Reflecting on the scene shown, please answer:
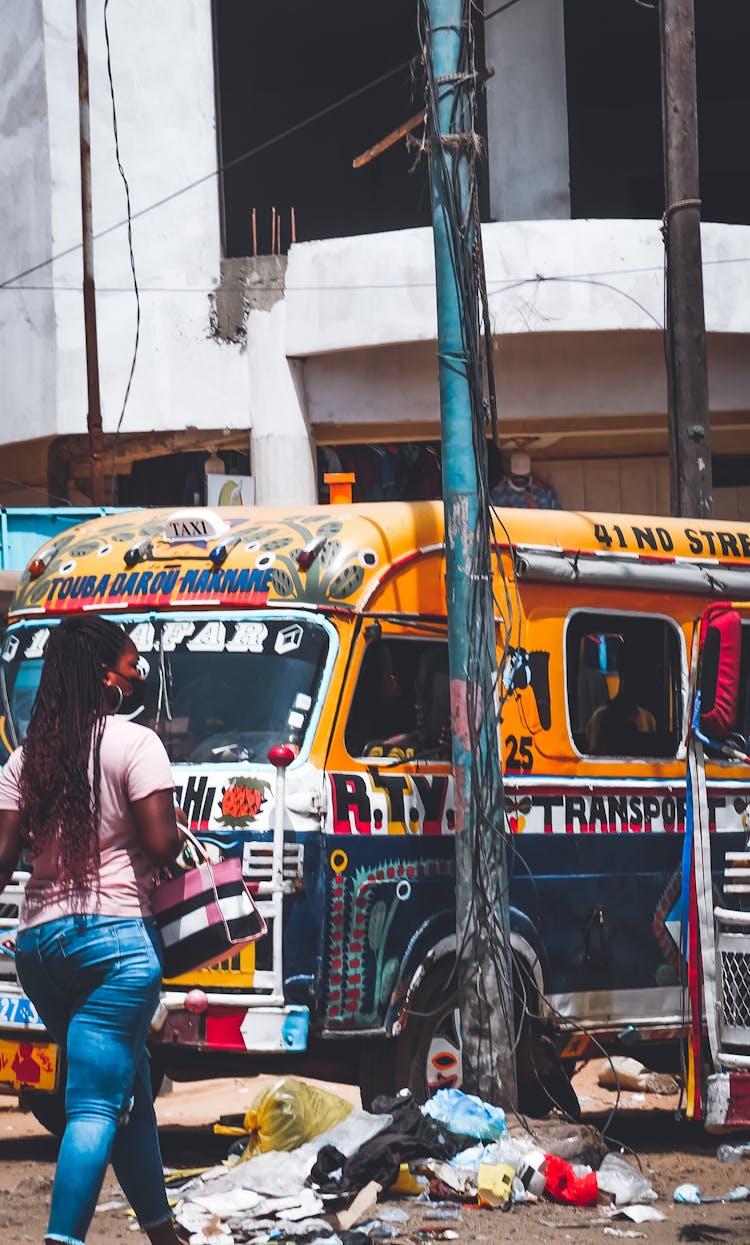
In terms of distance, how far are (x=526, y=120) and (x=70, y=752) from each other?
13757 millimetres

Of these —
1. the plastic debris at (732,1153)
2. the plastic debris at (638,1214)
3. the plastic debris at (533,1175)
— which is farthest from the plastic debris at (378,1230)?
the plastic debris at (732,1153)

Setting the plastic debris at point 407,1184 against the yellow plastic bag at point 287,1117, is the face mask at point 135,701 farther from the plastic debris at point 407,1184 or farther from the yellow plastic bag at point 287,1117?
the plastic debris at point 407,1184

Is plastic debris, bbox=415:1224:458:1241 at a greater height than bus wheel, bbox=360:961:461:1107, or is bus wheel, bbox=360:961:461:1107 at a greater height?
bus wheel, bbox=360:961:461:1107

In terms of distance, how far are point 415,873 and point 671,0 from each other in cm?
660

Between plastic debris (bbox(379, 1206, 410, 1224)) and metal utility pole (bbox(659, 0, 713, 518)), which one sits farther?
metal utility pole (bbox(659, 0, 713, 518))

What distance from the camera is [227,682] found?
306 inches

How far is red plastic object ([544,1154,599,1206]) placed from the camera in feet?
22.8

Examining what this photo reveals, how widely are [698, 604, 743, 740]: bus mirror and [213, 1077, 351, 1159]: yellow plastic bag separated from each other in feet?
7.48

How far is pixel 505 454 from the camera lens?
60.5 feet

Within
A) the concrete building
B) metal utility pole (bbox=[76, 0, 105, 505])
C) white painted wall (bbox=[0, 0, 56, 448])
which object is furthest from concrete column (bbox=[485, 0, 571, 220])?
white painted wall (bbox=[0, 0, 56, 448])

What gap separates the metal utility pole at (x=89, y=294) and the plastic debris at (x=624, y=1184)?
9595 mm

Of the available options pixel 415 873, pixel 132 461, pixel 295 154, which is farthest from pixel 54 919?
pixel 295 154

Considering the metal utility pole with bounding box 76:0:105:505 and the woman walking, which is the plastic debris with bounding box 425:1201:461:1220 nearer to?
the woman walking

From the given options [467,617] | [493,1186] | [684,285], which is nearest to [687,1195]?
[493,1186]
